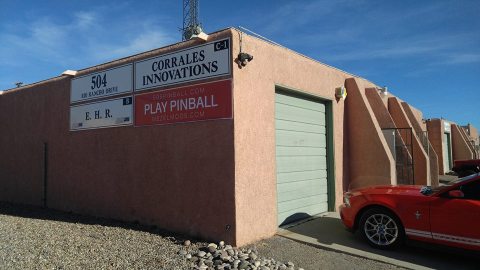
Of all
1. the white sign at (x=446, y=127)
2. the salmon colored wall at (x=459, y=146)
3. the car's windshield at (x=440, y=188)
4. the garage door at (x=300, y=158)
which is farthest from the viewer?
the salmon colored wall at (x=459, y=146)

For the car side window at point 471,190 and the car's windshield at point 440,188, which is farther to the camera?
the car's windshield at point 440,188

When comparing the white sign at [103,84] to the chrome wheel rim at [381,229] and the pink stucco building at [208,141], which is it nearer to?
the pink stucco building at [208,141]

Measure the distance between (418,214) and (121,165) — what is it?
5969 millimetres

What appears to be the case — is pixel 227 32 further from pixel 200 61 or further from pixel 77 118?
pixel 77 118

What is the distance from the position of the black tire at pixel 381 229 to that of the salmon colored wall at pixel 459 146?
87.6 feet

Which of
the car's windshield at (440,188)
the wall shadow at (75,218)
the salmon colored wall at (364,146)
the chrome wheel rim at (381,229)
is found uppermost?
the salmon colored wall at (364,146)

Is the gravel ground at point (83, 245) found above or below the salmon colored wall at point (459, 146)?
below

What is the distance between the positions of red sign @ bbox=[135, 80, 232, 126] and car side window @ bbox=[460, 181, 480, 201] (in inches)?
151

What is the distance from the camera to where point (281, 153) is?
8.16m

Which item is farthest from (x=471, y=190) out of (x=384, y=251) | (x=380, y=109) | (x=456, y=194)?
(x=380, y=109)

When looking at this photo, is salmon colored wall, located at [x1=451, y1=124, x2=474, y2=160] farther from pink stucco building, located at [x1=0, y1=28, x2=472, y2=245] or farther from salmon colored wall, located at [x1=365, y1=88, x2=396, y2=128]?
salmon colored wall, located at [x1=365, y1=88, x2=396, y2=128]

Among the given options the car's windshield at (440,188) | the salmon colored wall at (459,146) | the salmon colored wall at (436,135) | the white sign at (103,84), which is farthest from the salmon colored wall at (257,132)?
the salmon colored wall at (459,146)

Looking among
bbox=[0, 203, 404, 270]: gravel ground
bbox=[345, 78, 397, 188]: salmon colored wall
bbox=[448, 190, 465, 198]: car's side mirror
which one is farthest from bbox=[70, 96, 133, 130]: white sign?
bbox=[448, 190, 465, 198]: car's side mirror

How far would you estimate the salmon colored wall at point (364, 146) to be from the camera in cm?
→ 985
